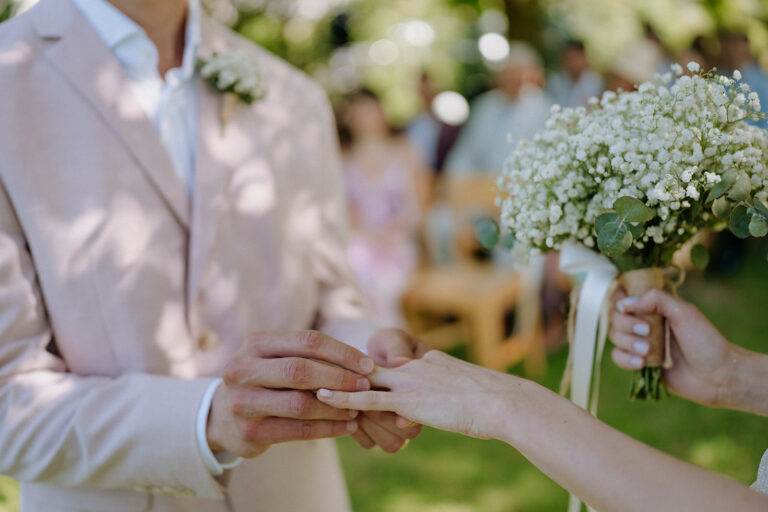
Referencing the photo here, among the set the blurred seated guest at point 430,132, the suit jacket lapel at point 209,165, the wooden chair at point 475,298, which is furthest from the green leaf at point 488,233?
the blurred seated guest at point 430,132

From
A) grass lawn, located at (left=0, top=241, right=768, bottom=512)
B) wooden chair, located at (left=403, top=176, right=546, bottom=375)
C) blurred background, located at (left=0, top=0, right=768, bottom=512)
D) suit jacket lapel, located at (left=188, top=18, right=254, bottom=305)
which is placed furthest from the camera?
wooden chair, located at (left=403, top=176, right=546, bottom=375)

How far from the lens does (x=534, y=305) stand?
5969 millimetres

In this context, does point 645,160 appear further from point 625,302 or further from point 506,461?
point 506,461

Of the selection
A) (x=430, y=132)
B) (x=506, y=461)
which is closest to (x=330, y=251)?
(x=506, y=461)

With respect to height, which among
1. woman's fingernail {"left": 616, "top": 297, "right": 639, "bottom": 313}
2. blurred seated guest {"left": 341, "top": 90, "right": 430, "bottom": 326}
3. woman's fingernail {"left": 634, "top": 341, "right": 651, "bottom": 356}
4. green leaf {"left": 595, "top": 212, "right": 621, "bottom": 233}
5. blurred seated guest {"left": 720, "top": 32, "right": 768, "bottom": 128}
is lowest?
blurred seated guest {"left": 341, "top": 90, "right": 430, "bottom": 326}

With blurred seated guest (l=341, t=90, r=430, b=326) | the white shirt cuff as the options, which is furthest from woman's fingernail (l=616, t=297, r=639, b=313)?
blurred seated guest (l=341, t=90, r=430, b=326)

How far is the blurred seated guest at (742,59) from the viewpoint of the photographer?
24.5 ft

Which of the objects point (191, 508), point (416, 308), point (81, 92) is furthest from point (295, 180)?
point (416, 308)

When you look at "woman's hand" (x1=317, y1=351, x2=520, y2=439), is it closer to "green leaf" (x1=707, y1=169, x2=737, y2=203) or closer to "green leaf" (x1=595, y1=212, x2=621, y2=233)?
"green leaf" (x1=595, y1=212, x2=621, y2=233)

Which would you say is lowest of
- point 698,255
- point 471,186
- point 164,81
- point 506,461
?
point 506,461

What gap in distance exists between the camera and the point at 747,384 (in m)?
1.68

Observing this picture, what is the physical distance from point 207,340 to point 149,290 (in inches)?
9.2

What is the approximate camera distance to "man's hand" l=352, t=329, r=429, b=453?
1647 mm

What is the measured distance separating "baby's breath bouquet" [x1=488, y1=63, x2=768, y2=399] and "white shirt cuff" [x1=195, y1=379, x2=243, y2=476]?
0.90m
